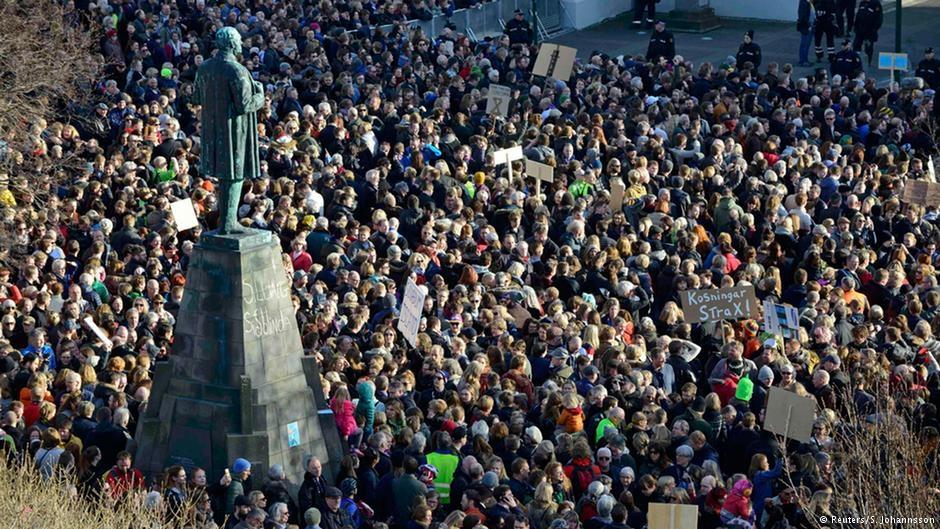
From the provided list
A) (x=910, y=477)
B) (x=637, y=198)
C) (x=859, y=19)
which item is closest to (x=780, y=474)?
(x=910, y=477)

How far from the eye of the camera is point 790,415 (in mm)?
19891

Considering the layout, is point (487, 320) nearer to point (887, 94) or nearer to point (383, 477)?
point (383, 477)

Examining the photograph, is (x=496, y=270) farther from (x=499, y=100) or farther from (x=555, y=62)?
(x=555, y=62)

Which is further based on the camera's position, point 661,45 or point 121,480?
point 661,45

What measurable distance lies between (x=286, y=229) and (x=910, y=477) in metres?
10.3

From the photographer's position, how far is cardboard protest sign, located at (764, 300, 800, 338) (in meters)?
23.3

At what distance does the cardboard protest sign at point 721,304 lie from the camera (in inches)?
924

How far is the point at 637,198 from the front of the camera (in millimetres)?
28219

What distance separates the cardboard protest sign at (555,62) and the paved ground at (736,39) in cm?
891

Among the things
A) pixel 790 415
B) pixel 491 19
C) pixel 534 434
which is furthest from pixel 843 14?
pixel 534 434

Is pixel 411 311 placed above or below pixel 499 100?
below

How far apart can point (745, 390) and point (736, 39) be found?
24859mm

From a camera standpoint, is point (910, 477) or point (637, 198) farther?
point (637, 198)

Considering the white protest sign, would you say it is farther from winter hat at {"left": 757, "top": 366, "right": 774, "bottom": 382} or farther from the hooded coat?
the hooded coat
